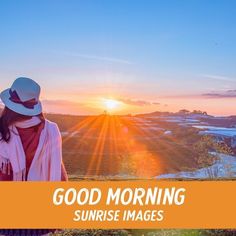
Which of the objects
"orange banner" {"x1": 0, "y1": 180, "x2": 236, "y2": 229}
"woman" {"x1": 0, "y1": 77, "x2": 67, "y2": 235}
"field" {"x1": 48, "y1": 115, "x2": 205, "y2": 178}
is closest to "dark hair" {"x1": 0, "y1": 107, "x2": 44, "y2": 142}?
"woman" {"x1": 0, "y1": 77, "x2": 67, "y2": 235}

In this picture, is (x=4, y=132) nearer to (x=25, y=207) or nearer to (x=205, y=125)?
(x=25, y=207)

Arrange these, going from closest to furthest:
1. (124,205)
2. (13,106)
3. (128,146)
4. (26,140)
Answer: (13,106)
(26,140)
(124,205)
(128,146)

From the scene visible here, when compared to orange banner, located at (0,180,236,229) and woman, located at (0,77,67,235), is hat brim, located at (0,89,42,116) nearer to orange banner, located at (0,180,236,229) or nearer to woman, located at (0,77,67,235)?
woman, located at (0,77,67,235)

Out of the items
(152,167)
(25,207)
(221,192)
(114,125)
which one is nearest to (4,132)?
(25,207)

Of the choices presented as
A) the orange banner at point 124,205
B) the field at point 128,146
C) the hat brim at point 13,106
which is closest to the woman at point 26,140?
the hat brim at point 13,106

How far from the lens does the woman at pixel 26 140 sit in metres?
6.23

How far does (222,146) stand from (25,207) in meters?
2.58

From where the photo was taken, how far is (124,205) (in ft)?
22.6

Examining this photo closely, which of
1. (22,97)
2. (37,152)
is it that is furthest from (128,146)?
(22,97)

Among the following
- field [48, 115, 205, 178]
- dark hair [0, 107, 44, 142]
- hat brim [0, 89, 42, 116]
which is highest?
hat brim [0, 89, 42, 116]

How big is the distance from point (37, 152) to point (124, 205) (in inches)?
47.3

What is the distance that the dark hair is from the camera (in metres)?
6.24

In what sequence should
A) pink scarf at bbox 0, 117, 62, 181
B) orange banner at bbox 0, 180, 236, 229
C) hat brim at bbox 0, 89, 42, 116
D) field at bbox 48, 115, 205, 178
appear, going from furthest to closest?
field at bbox 48, 115, 205, 178
orange banner at bbox 0, 180, 236, 229
pink scarf at bbox 0, 117, 62, 181
hat brim at bbox 0, 89, 42, 116

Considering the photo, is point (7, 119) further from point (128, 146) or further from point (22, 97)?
point (128, 146)
